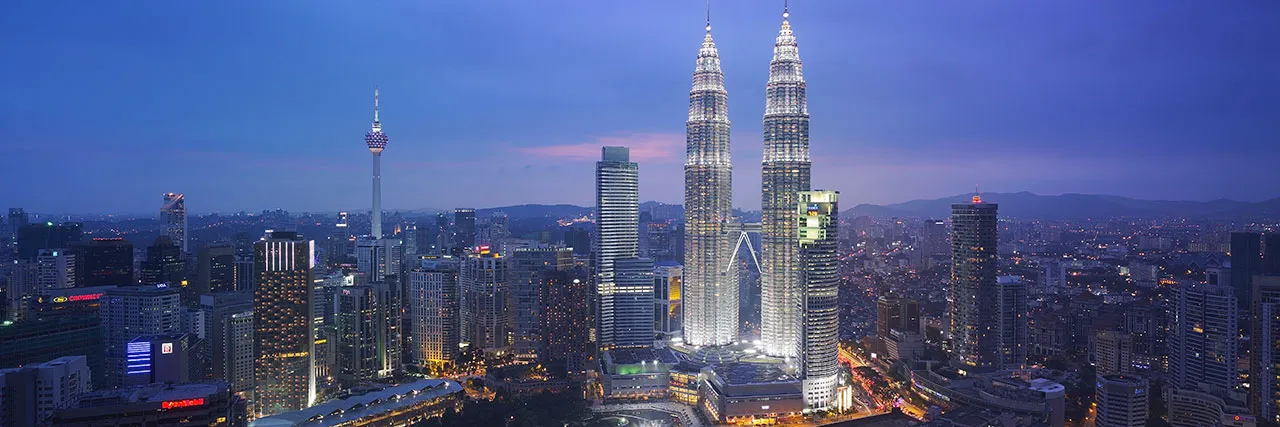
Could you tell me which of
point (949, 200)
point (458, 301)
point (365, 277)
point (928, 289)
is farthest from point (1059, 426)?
point (365, 277)

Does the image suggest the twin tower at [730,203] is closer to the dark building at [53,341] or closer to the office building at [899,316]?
the office building at [899,316]

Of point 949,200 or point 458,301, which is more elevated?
point 949,200

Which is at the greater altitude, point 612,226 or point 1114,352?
point 612,226

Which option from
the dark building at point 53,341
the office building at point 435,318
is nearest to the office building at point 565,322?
the office building at point 435,318

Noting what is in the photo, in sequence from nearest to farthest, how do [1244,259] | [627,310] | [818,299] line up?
[818,299]
[1244,259]
[627,310]

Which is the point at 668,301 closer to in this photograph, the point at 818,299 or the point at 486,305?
the point at 486,305

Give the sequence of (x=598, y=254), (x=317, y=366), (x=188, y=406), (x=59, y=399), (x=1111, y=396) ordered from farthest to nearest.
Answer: (x=598, y=254)
(x=317, y=366)
(x=1111, y=396)
(x=59, y=399)
(x=188, y=406)

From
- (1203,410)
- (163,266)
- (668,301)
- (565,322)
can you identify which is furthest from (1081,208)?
(163,266)

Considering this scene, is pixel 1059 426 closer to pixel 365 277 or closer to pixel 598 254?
pixel 598 254
